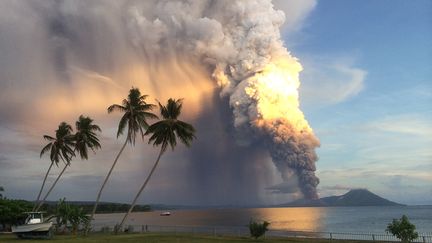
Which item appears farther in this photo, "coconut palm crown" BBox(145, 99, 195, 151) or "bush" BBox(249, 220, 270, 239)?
"coconut palm crown" BBox(145, 99, 195, 151)

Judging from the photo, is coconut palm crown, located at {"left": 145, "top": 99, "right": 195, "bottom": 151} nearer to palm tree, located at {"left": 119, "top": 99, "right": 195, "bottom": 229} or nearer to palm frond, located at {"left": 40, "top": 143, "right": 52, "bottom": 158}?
palm tree, located at {"left": 119, "top": 99, "right": 195, "bottom": 229}

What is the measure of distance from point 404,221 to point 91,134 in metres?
48.4

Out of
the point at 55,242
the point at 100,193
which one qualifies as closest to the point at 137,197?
the point at 100,193

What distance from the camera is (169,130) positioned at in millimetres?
63688

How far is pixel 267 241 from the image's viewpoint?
143 feet

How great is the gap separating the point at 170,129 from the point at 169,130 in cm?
21

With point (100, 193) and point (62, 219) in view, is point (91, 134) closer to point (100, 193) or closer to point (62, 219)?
point (100, 193)

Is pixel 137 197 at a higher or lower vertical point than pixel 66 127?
lower

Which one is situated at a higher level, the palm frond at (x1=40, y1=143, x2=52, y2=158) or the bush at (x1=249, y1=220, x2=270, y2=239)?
the palm frond at (x1=40, y1=143, x2=52, y2=158)

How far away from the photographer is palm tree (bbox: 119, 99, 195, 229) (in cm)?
6375

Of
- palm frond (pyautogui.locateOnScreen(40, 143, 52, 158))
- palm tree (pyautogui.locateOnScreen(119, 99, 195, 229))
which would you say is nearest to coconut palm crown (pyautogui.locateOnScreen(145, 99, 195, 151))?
palm tree (pyautogui.locateOnScreen(119, 99, 195, 229))

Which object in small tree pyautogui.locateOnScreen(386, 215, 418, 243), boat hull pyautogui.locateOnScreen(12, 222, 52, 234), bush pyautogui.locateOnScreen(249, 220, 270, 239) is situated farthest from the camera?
boat hull pyautogui.locateOnScreen(12, 222, 52, 234)

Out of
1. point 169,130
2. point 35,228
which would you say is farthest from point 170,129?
point 35,228

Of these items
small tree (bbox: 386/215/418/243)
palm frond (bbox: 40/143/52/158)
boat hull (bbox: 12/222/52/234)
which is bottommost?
small tree (bbox: 386/215/418/243)
